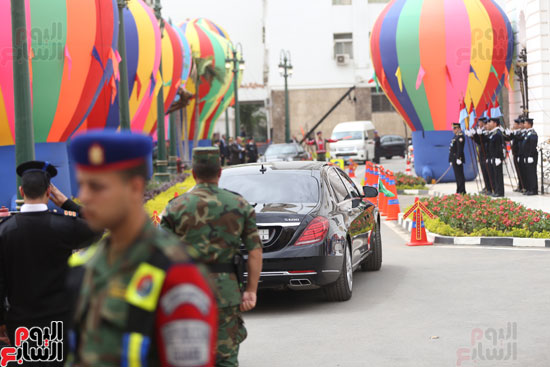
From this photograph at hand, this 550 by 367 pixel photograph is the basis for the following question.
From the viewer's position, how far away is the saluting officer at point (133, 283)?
270 centimetres

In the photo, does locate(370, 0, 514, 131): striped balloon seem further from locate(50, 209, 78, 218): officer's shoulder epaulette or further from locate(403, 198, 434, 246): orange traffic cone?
locate(50, 209, 78, 218): officer's shoulder epaulette

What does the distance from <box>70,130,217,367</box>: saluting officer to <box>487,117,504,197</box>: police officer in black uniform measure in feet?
64.9

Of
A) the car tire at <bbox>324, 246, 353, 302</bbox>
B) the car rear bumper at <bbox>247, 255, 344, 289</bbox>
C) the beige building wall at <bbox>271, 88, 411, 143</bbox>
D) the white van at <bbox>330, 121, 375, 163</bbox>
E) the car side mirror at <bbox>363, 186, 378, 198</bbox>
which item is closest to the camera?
the car rear bumper at <bbox>247, 255, 344, 289</bbox>

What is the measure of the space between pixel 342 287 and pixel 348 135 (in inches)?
1580

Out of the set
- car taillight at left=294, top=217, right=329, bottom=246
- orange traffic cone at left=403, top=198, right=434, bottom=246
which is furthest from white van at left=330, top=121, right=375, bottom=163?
car taillight at left=294, top=217, right=329, bottom=246

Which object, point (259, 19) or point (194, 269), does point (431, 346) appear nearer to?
point (194, 269)

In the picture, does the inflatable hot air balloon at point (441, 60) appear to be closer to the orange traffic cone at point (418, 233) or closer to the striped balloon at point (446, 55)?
the striped balloon at point (446, 55)

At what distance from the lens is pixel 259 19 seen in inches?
3231

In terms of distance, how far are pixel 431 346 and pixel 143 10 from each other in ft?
68.0

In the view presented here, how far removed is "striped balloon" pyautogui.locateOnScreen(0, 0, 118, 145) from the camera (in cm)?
1689

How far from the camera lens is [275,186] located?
10188 millimetres

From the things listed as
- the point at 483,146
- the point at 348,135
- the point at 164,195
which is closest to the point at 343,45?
the point at 348,135

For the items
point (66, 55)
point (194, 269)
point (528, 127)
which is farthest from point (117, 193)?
point (528, 127)


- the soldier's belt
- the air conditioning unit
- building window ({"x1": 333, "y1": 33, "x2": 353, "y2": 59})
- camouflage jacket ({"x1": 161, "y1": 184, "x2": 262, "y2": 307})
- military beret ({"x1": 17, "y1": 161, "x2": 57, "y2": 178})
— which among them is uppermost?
building window ({"x1": 333, "y1": 33, "x2": 353, "y2": 59})
